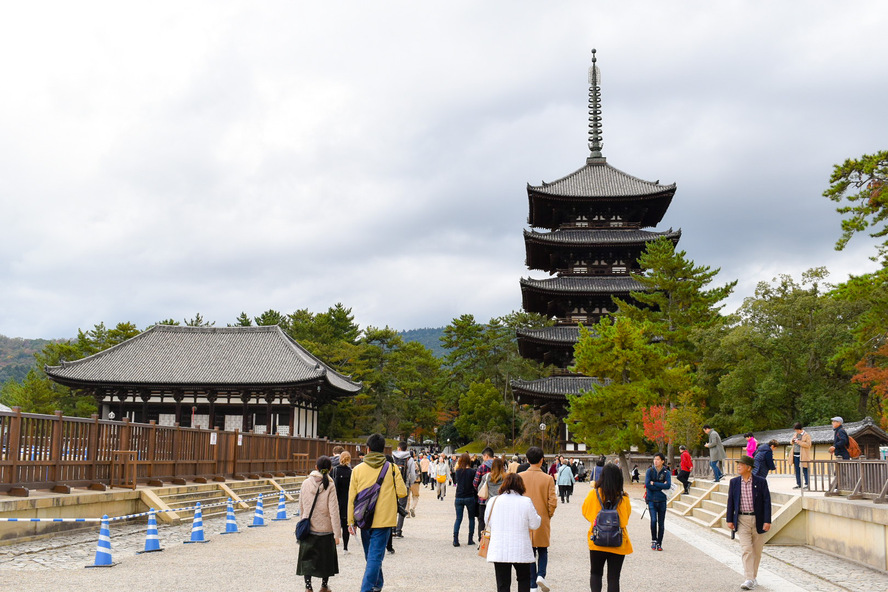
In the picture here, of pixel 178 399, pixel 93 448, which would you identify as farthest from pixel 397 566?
pixel 178 399

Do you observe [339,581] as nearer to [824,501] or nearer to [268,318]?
[824,501]

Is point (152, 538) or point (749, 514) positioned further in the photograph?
point (152, 538)

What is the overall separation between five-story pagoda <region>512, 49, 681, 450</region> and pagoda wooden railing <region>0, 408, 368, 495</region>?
22248mm

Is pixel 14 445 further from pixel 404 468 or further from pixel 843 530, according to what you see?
pixel 843 530

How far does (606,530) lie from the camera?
7.13 m

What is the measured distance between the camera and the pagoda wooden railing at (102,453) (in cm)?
1268

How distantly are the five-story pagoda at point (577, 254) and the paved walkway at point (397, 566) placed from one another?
28.0m

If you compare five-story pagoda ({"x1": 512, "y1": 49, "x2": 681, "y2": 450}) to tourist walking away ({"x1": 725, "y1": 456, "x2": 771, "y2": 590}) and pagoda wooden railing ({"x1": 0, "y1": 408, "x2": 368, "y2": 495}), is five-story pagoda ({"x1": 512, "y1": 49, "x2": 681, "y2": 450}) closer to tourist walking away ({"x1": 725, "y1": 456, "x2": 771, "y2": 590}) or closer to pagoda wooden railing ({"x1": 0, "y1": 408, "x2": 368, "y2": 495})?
pagoda wooden railing ({"x1": 0, "y1": 408, "x2": 368, "y2": 495})

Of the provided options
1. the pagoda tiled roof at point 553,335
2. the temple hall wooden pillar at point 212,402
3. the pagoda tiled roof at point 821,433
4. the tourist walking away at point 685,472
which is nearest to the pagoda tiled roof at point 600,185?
the pagoda tiled roof at point 553,335

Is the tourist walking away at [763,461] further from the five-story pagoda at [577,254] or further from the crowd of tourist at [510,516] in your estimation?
the five-story pagoda at [577,254]

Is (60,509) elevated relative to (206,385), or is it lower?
lower

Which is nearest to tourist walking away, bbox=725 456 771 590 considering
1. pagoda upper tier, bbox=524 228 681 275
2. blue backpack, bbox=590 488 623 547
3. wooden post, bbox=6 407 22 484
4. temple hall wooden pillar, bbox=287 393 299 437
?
blue backpack, bbox=590 488 623 547

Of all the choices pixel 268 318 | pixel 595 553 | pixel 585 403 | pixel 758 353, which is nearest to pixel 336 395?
pixel 585 403

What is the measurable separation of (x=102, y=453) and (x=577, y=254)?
34.3m
